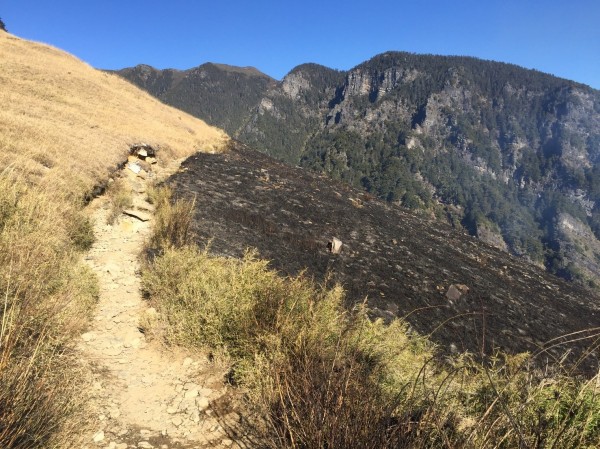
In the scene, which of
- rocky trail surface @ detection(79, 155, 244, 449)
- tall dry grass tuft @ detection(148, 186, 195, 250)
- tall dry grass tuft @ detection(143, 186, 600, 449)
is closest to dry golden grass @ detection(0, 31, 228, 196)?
tall dry grass tuft @ detection(148, 186, 195, 250)

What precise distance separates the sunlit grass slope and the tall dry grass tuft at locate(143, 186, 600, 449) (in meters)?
1.28

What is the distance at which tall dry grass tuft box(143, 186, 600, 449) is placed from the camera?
2.51 meters

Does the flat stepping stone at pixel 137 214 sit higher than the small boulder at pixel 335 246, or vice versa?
the small boulder at pixel 335 246

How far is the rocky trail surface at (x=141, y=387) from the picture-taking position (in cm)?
345

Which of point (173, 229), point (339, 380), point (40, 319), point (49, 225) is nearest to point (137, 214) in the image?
point (173, 229)

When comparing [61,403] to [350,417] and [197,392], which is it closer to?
[197,392]

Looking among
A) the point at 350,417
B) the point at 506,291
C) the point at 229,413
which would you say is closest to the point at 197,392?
the point at 229,413

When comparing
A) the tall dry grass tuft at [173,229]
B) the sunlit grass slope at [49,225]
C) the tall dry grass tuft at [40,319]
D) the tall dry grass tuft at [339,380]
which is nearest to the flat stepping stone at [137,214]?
the sunlit grass slope at [49,225]

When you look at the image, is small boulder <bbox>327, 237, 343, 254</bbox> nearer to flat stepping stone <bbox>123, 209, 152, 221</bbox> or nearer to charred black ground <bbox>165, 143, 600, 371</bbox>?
charred black ground <bbox>165, 143, 600, 371</bbox>

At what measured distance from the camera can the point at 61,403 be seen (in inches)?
126

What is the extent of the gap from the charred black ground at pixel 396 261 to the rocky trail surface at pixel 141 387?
275 cm

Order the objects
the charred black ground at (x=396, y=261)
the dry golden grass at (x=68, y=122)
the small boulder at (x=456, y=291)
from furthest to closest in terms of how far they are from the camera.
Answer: the dry golden grass at (x=68, y=122) < the small boulder at (x=456, y=291) < the charred black ground at (x=396, y=261)

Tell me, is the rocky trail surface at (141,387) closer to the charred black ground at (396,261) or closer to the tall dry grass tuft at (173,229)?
the tall dry grass tuft at (173,229)

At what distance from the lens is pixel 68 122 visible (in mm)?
16953
